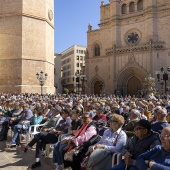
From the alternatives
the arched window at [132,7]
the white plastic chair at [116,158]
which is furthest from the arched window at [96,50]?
the white plastic chair at [116,158]

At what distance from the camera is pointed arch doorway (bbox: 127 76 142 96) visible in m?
29.0

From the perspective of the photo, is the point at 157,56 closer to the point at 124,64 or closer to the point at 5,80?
the point at 124,64

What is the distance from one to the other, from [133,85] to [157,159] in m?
27.3

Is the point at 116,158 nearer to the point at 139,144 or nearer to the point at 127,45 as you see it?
the point at 139,144

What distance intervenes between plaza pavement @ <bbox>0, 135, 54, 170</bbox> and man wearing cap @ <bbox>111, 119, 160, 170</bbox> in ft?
6.59

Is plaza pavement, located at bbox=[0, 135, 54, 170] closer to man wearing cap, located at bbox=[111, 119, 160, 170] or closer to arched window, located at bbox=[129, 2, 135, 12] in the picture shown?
man wearing cap, located at bbox=[111, 119, 160, 170]

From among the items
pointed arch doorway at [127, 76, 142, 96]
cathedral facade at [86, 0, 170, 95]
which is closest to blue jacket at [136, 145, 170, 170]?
cathedral facade at [86, 0, 170, 95]

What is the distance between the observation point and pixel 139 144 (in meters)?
3.26

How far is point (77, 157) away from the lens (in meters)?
4.04

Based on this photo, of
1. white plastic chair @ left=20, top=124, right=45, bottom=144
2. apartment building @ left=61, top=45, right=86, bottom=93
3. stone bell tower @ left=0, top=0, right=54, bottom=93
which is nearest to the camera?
white plastic chair @ left=20, top=124, right=45, bottom=144

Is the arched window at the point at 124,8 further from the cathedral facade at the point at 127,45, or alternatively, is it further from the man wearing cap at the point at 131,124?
the man wearing cap at the point at 131,124

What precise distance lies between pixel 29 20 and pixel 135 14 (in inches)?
552

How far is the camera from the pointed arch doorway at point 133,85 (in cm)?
2903

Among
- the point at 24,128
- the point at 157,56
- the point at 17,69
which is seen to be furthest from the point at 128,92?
the point at 24,128
